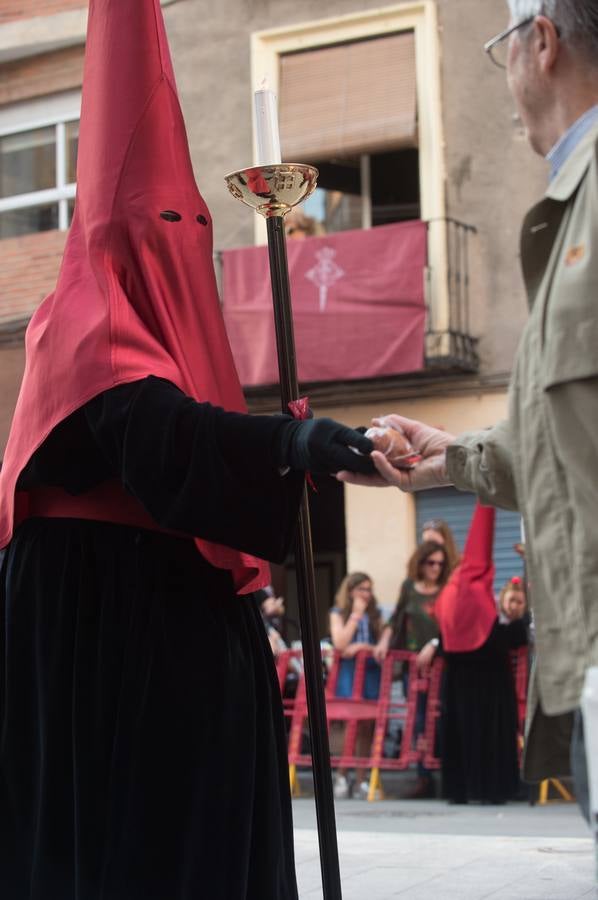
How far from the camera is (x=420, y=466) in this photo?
296 centimetres

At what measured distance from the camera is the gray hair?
7.75 feet

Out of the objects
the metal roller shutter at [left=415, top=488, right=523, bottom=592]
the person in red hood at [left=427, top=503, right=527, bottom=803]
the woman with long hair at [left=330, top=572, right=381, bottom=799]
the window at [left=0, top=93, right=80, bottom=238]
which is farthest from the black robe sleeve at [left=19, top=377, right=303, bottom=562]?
the window at [left=0, top=93, right=80, bottom=238]

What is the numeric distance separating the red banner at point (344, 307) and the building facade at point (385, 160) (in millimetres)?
92

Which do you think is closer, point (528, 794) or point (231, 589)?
point (231, 589)

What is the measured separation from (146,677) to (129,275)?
3.06ft

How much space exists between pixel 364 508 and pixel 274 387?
5.23 ft

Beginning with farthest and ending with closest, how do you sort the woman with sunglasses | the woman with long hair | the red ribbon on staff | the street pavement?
the woman with long hair < the woman with sunglasses < the street pavement < the red ribbon on staff

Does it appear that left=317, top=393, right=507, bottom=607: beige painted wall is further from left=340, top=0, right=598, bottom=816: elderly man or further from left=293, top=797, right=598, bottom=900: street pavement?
left=340, top=0, right=598, bottom=816: elderly man

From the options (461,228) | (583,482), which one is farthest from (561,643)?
(461,228)

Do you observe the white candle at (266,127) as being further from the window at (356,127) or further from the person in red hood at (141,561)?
the window at (356,127)

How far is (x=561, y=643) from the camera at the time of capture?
2.19m

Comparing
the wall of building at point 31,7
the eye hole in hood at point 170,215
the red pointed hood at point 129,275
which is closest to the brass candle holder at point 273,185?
the red pointed hood at point 129,275

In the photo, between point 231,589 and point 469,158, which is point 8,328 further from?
point 231,589

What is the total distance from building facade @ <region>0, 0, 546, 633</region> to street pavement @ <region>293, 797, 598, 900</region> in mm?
6231
